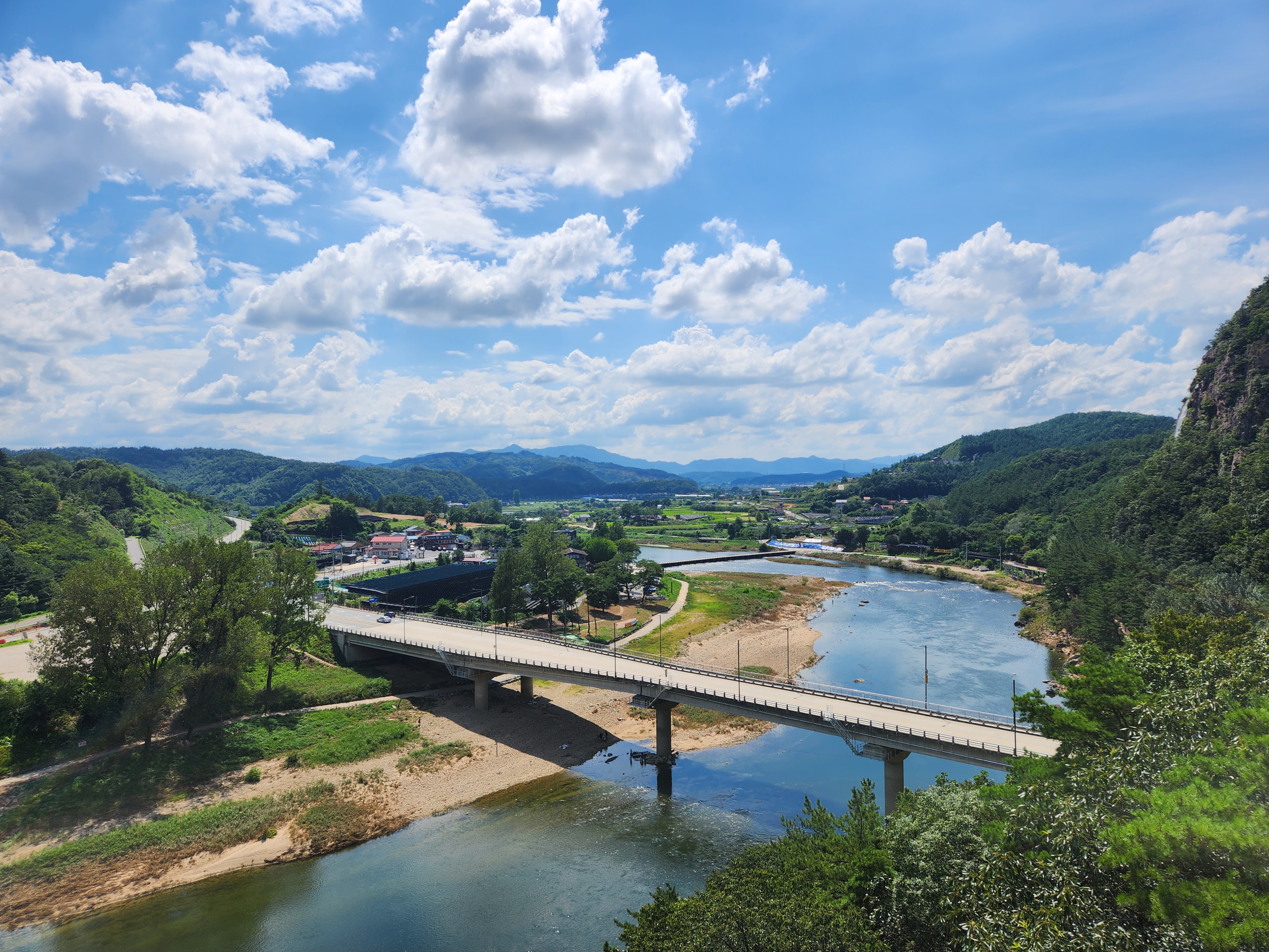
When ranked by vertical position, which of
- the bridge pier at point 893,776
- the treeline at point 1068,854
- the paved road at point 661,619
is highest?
the treeline at point 1068,854

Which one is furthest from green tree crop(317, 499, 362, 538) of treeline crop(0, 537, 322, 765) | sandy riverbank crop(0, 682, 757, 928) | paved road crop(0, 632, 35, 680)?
sandy riverbank crop(0, 682, 757, 928)

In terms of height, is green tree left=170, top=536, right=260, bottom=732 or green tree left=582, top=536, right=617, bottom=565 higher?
green tree left=170, top=536, right=260, bottom=732

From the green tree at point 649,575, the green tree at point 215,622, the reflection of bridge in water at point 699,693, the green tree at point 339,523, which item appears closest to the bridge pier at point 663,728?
the reflection of bridge in water at point 699,693

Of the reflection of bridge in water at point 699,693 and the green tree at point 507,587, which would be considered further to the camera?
the green tree at point 507,587

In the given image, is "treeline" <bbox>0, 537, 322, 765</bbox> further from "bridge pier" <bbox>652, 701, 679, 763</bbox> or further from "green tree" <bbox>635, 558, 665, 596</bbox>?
"green tree" <bbox>635, 558, 665, 596</bbox>

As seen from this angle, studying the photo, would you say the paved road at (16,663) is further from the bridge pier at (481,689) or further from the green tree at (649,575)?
the green tree at (649,575)

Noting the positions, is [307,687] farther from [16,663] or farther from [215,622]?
[16,663]
